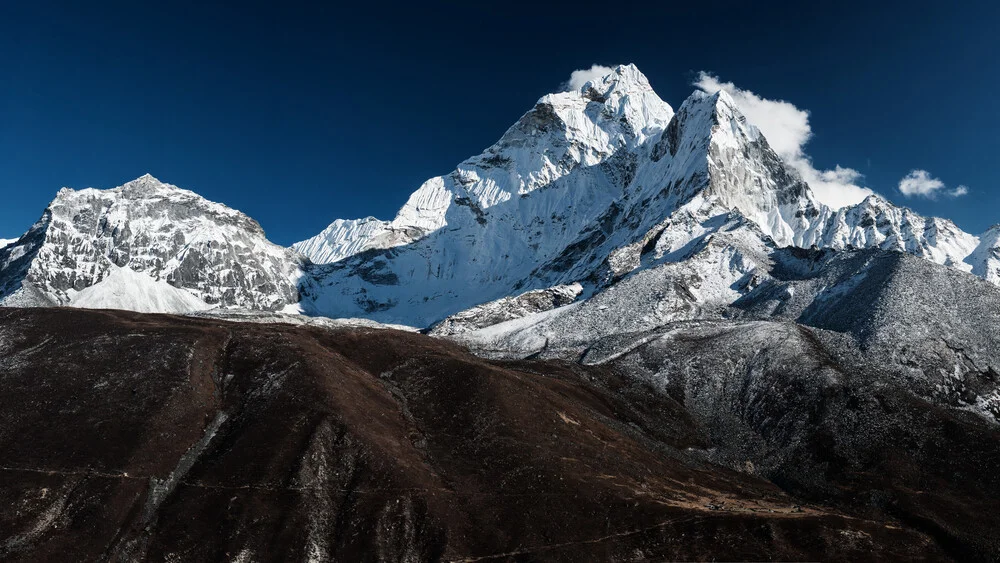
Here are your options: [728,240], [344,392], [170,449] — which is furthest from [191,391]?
[728,240]

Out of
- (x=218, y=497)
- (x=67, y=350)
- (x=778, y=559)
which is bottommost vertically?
(x=778, y=559)

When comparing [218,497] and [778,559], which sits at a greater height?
[218,497]

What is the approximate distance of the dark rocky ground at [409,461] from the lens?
5109cm

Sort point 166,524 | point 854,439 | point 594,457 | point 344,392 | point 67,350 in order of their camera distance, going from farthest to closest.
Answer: point 854,439 → point 67,350 → point 344,392 → point 594,457 → point 166,524

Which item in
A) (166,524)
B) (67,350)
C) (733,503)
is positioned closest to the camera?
(166,524)

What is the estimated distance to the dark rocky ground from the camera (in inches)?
2012

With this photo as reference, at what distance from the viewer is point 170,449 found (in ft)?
198

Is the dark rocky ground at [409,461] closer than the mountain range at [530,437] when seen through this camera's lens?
Yes

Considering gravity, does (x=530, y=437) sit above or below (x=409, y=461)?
above

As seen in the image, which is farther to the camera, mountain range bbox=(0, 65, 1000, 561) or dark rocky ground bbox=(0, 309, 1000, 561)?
mountain range bbox=(0, 65, 1000, 561)

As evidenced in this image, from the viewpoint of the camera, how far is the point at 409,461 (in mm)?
61531

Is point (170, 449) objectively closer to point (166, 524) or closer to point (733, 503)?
point (166, 524)

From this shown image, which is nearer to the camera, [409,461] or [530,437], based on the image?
[409,461]

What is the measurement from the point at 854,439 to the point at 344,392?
63.9 meters
